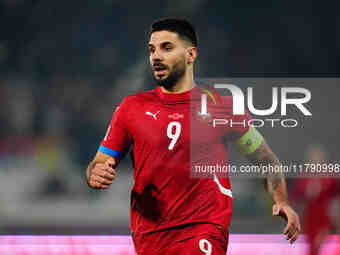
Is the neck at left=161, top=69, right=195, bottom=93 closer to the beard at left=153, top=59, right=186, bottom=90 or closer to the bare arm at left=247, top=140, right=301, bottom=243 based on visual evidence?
the beard at left=153, top=59, right=186, bottom=90

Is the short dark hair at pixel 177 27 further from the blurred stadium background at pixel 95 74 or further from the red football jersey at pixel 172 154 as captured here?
the blurred stadium background at pixel 95 74

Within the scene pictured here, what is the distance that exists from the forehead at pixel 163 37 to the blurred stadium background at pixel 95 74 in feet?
13.7

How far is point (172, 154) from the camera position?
2.72 m

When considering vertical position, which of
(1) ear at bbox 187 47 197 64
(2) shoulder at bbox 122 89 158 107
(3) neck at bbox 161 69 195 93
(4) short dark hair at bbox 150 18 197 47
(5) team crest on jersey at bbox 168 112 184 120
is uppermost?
(4) short dark hair at bbox 150 18 197 47

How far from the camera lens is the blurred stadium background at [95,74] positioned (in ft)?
23.2

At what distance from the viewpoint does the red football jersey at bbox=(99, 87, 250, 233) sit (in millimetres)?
2660

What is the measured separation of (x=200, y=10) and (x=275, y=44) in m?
1.27

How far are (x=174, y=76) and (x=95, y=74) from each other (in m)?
5.18

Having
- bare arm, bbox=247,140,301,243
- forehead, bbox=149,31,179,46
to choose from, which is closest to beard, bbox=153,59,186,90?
forehead, bbox=149,31,179,46

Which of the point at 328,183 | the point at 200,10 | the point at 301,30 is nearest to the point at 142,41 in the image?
the point at 200,10

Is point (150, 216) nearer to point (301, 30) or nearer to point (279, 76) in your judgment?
point (279, 76)

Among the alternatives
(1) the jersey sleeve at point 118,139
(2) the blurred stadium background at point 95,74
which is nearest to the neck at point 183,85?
(1) the jersey sleeve at point 118,139

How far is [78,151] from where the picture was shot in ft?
24.9

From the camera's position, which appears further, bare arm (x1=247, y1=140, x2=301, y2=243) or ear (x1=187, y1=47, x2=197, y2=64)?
ear (x1=187, y1=47, x2=197, y2=64)
